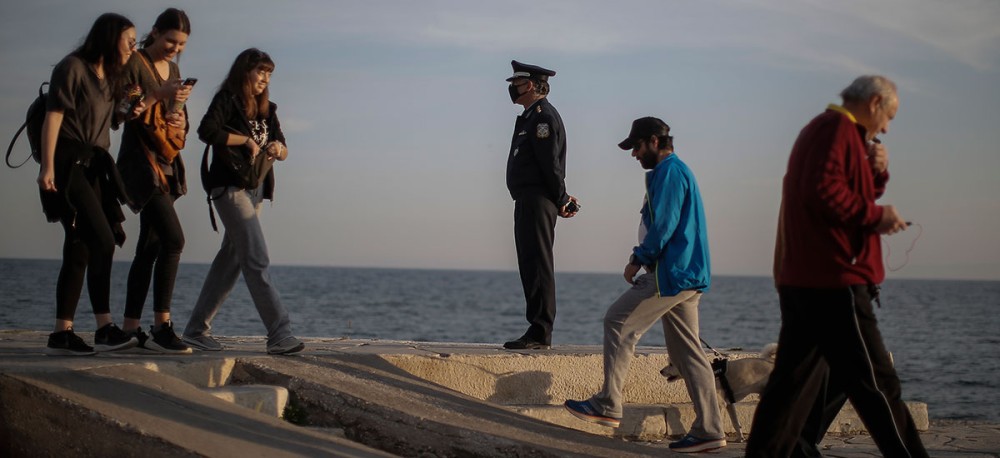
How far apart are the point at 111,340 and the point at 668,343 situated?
318 centimetres

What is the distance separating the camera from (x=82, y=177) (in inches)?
224

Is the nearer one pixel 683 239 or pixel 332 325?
pixel 683 239

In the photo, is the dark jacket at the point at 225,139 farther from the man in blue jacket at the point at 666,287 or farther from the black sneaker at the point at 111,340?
the man in blue jacket at the point at 666,287

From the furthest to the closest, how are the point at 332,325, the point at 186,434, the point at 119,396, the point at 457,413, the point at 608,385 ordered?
the point at 332,325
the point at 608,385
the point at 457,413
the point at 119,396
the point at 186,434

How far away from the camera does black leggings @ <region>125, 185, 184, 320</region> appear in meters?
6.16

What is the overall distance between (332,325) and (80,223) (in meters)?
33.6

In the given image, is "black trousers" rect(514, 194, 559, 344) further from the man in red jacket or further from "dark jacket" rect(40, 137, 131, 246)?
the man in red jacket

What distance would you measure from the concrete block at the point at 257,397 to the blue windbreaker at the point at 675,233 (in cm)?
211

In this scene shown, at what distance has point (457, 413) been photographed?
565 cm

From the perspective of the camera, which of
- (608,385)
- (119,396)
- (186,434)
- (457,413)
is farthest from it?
(608,385)

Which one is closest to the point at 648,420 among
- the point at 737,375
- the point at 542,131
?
the point at 737,375

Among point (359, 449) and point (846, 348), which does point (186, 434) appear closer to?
point (359, 449)

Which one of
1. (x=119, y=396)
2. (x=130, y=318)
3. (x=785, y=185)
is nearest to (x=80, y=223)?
(x=130, y=318)

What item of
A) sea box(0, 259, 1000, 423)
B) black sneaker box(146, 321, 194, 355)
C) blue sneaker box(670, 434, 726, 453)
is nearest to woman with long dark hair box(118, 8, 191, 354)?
black sneaker box(146, 321, 194, 355)
